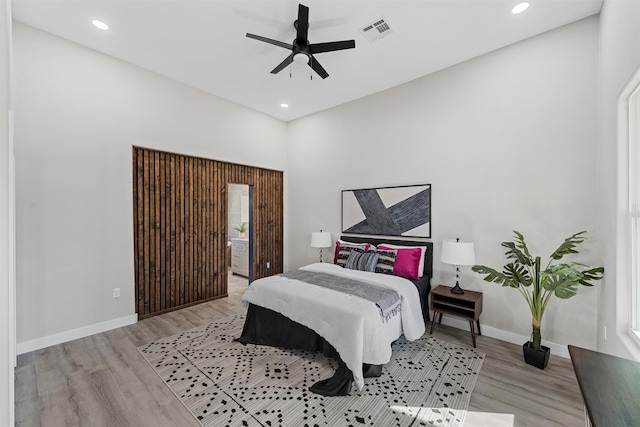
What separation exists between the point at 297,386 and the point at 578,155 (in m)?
3.54

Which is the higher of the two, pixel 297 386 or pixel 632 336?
pixel 632 336

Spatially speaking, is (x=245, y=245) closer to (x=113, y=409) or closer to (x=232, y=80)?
(x=232, y=80)

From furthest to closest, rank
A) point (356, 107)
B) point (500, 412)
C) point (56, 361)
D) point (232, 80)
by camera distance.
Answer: point (356, 107), point (232, 80), point (56, 361), point (500, 412)

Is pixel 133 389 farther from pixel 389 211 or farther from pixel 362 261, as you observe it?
pixel 389 211

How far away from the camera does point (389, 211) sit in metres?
4.13

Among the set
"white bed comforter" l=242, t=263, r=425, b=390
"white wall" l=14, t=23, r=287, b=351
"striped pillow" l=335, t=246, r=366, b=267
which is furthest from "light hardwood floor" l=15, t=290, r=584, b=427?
"striped pillow" l=335, t=246, r=366, b=267

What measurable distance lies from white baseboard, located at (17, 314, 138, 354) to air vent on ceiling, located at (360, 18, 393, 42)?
4532mm

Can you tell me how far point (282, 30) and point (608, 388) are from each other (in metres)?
3.62

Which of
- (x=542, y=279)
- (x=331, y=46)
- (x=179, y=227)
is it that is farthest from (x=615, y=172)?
(x=179, y=227)

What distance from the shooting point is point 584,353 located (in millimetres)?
1306

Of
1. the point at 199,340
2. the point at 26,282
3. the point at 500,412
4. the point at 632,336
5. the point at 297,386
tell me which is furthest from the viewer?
the point at 199,340

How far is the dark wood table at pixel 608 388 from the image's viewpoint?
92cm

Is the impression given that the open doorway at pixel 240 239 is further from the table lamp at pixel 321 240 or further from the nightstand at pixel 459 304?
the nightstand at pixel 459 304

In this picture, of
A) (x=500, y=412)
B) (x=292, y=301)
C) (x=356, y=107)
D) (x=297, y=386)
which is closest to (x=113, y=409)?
(x=297, y=386)
